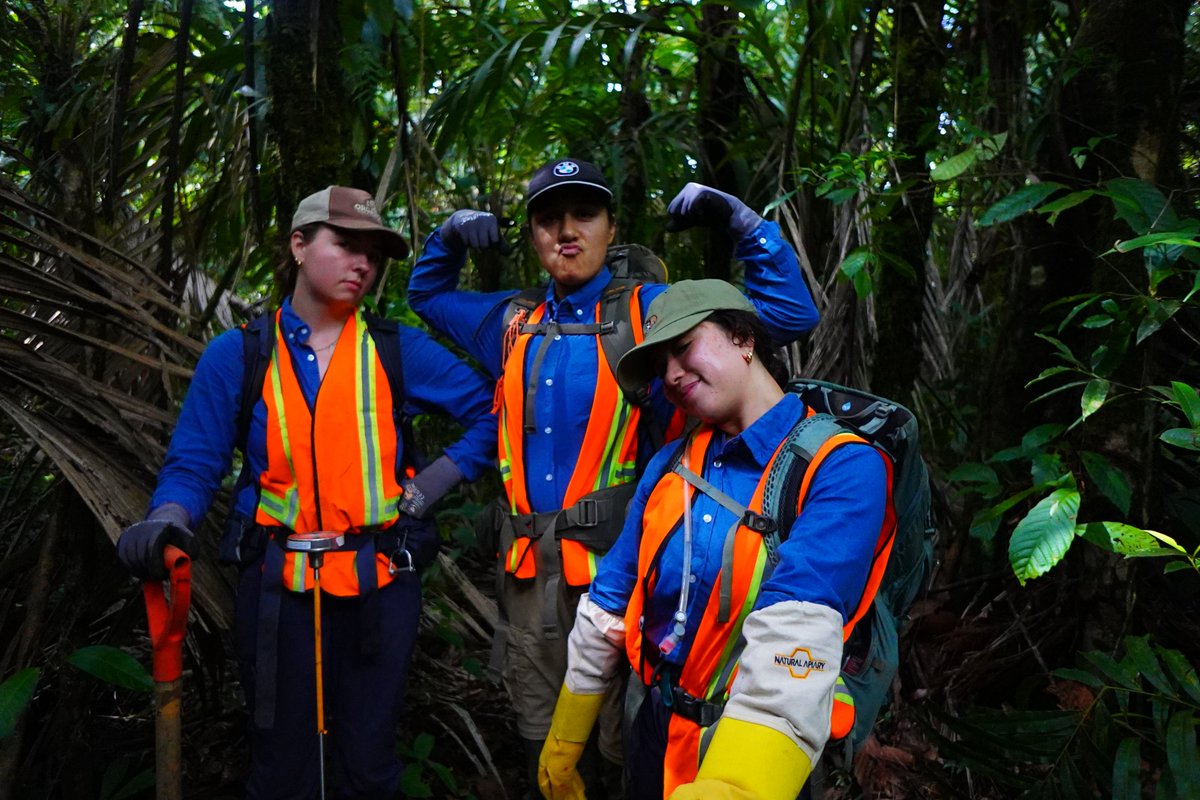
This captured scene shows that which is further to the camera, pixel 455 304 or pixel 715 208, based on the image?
pixel 455 304

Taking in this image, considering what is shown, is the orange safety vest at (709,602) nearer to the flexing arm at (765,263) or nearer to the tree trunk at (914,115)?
the flexing arm at (765,263)

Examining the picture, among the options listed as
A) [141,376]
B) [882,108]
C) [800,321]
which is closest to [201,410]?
[141,376]

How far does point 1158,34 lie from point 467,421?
8.37 ft

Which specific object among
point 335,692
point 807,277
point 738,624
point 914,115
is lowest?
point 335,692

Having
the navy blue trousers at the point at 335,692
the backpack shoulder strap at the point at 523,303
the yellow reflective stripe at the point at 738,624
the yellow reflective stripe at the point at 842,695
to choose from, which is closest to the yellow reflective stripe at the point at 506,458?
the backpack shoulder strap at the point at 523,303

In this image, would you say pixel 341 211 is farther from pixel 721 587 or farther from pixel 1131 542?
pixel 1131 542

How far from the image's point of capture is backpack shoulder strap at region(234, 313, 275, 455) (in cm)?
266

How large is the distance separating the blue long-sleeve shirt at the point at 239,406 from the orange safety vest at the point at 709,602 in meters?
1.03

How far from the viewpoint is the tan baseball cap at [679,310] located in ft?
6.45

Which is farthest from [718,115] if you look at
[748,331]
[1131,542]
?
[1131,542]

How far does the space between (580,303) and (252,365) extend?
924 mm

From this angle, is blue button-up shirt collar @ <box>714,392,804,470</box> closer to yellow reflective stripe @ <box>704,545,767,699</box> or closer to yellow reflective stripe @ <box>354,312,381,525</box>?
yellow reflective stripe @ <box>704,545,767,699</box>

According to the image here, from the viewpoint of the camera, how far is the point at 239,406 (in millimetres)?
2662

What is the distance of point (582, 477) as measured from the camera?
8.63 feet
